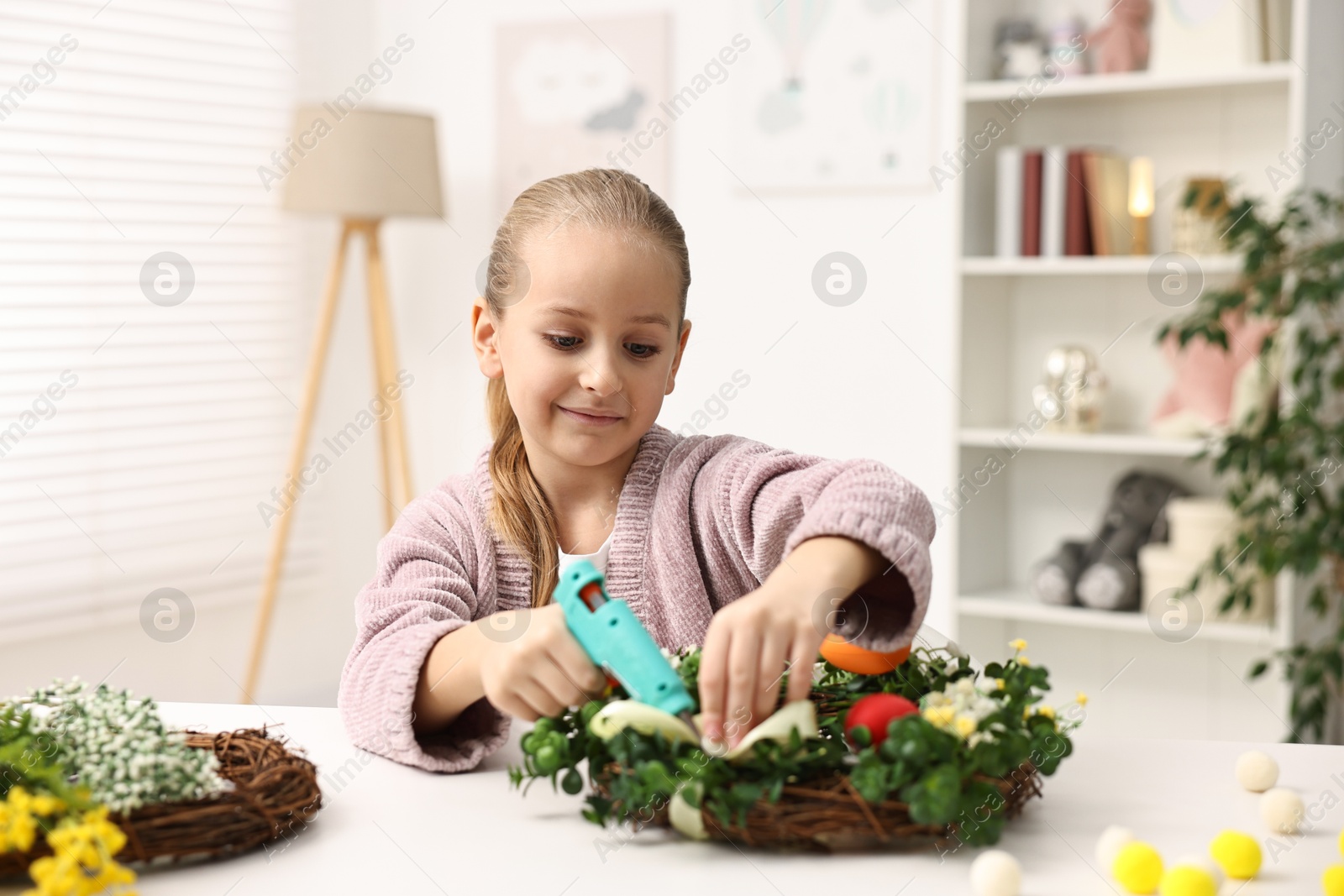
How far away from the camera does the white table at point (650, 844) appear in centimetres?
74

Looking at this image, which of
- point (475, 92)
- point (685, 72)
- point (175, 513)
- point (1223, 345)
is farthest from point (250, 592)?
point (1223, 345)

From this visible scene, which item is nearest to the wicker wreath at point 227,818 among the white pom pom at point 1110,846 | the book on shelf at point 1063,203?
the white pom pom at point 1110,846

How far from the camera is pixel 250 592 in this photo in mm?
3514

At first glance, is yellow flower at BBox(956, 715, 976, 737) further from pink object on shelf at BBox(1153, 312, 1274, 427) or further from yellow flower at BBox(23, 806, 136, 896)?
pink object on shelf at BBox(1153, 312, 1274, 427)

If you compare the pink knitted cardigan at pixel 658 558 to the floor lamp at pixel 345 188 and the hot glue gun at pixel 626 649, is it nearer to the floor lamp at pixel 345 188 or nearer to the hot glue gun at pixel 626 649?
the hot glue gun at pixel 626 649

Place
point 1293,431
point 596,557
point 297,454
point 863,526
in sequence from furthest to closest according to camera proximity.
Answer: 1. point 297,454
2. point 1293,431
3. point 596,557
4. point 863,526

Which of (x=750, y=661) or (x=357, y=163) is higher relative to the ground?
(x=357, y=163)

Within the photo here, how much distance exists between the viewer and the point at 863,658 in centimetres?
96

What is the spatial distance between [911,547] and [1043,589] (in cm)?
214

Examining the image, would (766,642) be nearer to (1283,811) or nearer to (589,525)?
(1283,811)

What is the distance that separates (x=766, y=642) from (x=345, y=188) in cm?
275

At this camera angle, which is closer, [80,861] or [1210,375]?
[80,861]

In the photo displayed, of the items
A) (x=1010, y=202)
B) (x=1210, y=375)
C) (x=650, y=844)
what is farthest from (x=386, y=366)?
(x=650, y=844)

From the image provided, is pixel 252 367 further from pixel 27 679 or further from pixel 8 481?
pixel 27 679
